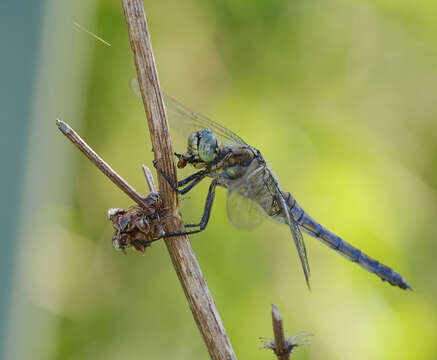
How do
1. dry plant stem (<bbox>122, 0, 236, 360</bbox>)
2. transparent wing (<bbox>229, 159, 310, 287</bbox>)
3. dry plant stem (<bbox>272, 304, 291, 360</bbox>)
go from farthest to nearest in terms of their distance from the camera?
transparent wing (<bbox>229, 159, 310, 287</bbox>) → dry plant stem (<bbox>122, 0, 236, 360</bbox>) → dry plant stem (<bbox>272, 304, 291, 360</bbox>)

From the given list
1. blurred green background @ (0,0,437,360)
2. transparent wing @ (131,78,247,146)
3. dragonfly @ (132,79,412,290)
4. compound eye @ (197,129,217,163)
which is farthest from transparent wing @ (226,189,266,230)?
blurred green background @ (0,0,437,360)

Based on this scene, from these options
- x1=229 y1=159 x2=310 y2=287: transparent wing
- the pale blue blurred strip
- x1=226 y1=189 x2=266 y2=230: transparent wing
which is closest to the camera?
x1=226 y1=189 x2=266 y2=230: transparent wing

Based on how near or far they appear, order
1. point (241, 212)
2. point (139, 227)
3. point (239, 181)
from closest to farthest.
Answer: point (139, 227) → point (241, 212) → point (239, 181)

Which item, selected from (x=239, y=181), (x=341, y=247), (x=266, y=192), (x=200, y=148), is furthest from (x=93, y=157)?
(x=341, y=247)

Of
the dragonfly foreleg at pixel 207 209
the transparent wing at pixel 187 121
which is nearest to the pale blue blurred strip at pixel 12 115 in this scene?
the transparent wing at pixel 187 121

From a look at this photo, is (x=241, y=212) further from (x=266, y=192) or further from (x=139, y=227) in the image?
(x=139, y=227)

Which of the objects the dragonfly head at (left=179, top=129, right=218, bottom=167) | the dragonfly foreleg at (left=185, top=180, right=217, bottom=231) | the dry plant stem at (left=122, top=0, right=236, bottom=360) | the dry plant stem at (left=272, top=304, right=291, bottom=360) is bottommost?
the dry plant stem at (left=272, top=304, right=291, bottom=360)

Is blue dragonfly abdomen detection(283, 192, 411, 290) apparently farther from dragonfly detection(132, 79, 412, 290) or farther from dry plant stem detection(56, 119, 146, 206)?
dry plant stem detection(56, 119, 146, 206)

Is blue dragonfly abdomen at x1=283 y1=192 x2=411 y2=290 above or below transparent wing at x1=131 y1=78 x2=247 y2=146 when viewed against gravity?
below
